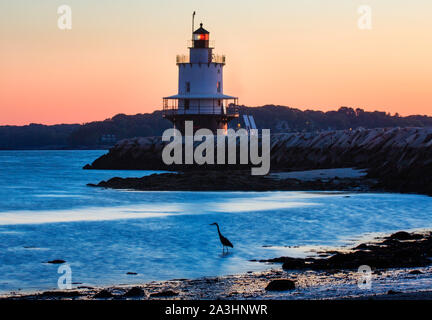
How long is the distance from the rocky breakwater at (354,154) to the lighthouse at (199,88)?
291cm

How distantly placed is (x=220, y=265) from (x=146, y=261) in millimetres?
1436

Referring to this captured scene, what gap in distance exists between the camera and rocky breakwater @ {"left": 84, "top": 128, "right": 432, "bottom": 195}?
93.5 feet

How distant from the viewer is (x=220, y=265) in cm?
1252

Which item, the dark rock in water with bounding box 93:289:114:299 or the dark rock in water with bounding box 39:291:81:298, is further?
the dark rock in water with bounding box 39:291:81:298

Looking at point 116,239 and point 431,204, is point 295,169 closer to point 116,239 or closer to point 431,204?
point 431,204

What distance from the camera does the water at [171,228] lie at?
40.1ft

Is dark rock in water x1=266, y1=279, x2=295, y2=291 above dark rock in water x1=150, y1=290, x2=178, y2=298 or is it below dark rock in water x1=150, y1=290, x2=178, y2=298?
above

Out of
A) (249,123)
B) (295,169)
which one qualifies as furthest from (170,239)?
(249,123)
